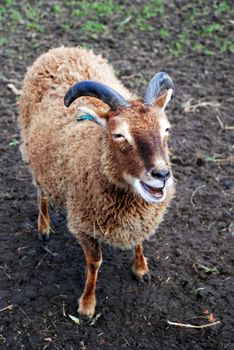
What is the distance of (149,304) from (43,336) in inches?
39.3

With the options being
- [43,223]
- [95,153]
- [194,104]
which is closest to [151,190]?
[95,153]

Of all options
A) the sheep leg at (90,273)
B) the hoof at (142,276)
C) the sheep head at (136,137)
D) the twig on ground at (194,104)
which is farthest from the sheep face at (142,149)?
the twig on ground at (194,104)

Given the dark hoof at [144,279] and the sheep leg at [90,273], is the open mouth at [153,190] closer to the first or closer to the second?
the sheep leg at [90,273]

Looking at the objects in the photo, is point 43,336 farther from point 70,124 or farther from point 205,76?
point 205,76

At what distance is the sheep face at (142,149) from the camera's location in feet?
12.8

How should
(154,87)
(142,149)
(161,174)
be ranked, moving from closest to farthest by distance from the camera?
(161,174), (142,149), (154,87)

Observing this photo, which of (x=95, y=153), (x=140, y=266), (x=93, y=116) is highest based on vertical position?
(x=93, y=116)

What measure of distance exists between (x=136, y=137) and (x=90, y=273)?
1.46 meters

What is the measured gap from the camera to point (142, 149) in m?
3.97

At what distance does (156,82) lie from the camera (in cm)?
451

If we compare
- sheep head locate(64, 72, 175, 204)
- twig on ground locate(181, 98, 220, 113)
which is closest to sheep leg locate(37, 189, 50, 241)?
sheep head locate(64, 72, 175, 204)

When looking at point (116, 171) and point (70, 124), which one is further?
point (70, 124)

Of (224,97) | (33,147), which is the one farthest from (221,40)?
(33,147)

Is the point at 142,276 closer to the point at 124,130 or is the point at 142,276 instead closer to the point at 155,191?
the point at 155,191
